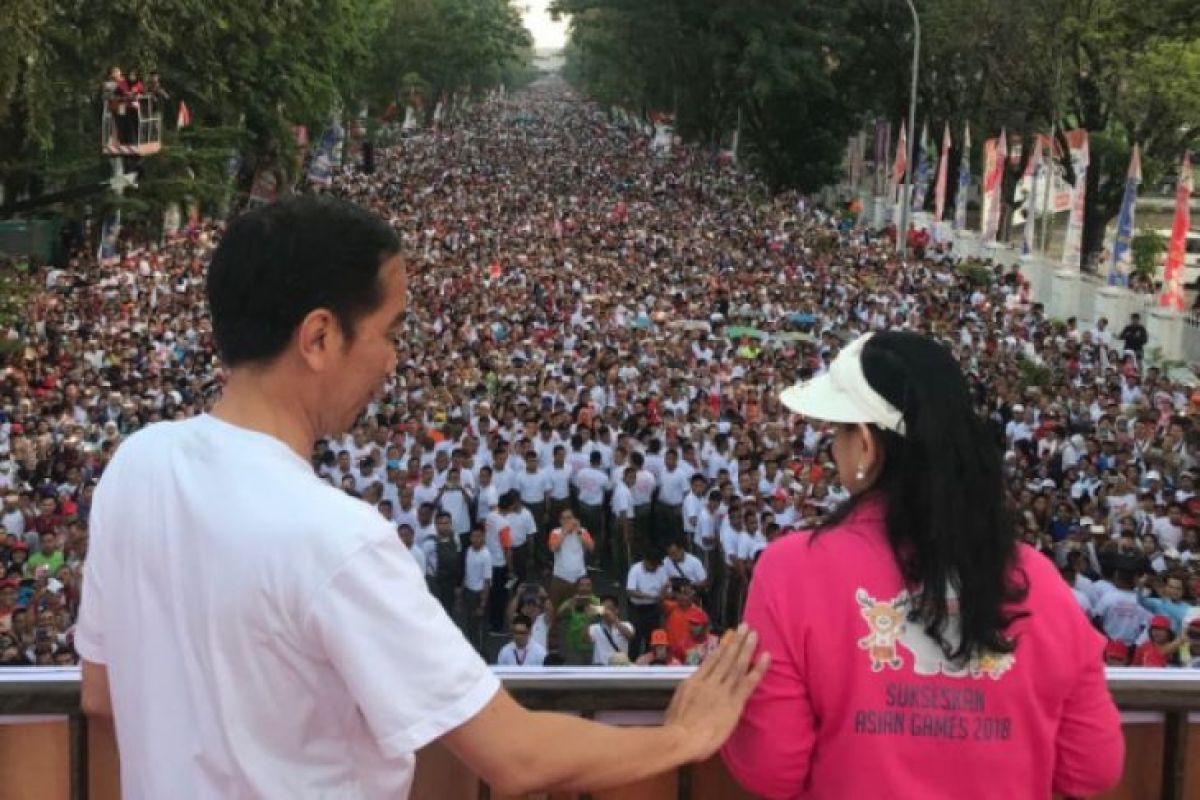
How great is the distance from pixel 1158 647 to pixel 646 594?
10.3 ft

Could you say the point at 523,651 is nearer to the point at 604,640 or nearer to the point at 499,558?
the point at 604,640

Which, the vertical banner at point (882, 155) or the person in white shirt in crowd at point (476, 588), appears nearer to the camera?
the person in white shirt in crowd at point (476, 588)

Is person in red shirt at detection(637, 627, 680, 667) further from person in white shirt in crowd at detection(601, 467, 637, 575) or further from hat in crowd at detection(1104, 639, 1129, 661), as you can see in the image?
person in white shirt in crowd at detection(601, 467, 637, 575)

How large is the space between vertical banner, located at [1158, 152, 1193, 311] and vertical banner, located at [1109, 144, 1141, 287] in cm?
74

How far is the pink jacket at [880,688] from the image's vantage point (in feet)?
5.94

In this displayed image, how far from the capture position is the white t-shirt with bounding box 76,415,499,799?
4.78ft

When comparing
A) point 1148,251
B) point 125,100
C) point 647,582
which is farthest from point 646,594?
point 1148,251

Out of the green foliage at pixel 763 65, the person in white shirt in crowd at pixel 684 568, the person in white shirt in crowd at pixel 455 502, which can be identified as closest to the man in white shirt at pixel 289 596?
the person in white shirt in crowd at pixel 684 568

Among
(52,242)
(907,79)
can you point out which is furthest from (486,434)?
(907,79)

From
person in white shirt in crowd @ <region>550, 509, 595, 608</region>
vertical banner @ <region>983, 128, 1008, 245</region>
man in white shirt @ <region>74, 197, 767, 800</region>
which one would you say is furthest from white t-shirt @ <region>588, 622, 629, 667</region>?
vertical banner @ <region>983, 128, 1008, 245</region>

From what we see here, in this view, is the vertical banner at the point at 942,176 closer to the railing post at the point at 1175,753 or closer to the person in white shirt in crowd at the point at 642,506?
the person in white shirt in crowd at the point at 642,506

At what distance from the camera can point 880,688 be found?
1.81 metres

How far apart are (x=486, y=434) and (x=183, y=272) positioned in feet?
44.6

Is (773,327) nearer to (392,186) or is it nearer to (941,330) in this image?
(941,330)
